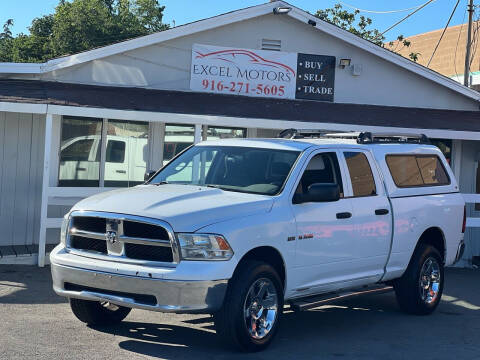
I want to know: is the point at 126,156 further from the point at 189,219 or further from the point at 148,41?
the point at 189,219

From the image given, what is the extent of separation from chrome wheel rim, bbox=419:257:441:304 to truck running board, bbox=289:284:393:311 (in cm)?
66

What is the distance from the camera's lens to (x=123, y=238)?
649cm

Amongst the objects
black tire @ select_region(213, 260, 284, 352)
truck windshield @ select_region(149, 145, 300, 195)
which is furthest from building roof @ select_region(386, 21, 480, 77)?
black tire @ select_region(213, 260, 284, 352)

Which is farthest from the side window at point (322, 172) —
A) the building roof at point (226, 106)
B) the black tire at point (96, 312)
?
the building roof at point (226, 106)

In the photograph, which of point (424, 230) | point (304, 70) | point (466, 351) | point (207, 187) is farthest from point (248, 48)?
point (466, 351)

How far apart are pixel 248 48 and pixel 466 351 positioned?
8.65 meters

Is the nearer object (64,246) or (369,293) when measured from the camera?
(64,246)

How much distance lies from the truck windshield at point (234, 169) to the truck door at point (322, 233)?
243 millimetres

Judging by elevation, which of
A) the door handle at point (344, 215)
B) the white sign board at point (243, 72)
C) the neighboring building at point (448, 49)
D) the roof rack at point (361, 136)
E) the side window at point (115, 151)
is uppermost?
the neighboring building at point (448, 49)

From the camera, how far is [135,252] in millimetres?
6484

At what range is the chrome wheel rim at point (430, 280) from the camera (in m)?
9.07

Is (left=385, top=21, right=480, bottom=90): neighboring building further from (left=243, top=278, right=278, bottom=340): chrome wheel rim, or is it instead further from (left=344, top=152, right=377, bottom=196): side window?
(left=243, top=278, right=278, bottom=340): chrome wheel rim

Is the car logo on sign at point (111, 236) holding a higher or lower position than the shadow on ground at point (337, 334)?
higher

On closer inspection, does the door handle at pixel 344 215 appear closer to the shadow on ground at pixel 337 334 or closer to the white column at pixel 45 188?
the shadow on ground at pixel 337 334
